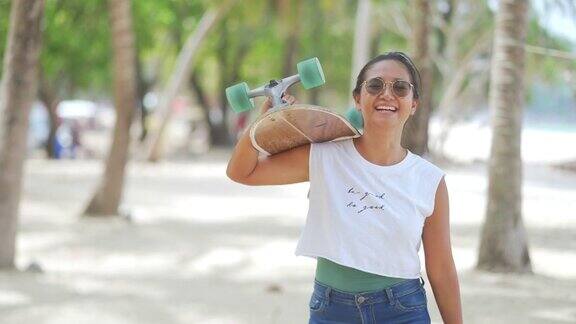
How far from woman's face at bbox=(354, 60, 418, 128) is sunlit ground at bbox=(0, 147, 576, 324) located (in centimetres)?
351

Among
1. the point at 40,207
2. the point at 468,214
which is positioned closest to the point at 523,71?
the point at 468,214

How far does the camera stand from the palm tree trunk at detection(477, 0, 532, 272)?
8047mm

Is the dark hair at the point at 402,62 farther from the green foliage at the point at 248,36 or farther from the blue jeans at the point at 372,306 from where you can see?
the green foliage at the point at 248,36

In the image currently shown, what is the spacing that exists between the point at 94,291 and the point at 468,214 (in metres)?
7.45

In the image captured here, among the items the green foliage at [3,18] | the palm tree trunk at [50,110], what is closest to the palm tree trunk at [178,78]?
the palm tree trunk at [50,110]

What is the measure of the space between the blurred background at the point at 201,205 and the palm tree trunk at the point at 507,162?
196mm

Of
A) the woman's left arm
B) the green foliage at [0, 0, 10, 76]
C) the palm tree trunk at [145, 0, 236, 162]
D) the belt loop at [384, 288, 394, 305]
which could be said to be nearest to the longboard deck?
the woman's left arm

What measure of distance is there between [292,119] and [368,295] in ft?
1.68

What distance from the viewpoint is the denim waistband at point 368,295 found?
2541mm

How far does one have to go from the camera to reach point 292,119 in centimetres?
258

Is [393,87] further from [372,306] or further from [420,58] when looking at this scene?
[420,58]

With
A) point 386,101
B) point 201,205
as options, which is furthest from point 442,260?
point 201,205

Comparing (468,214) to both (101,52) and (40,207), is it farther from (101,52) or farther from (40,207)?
(101,52)

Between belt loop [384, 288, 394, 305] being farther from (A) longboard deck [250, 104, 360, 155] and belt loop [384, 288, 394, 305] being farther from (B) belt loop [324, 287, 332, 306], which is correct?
(A) longboard deck [250, 104, 360, 155]
